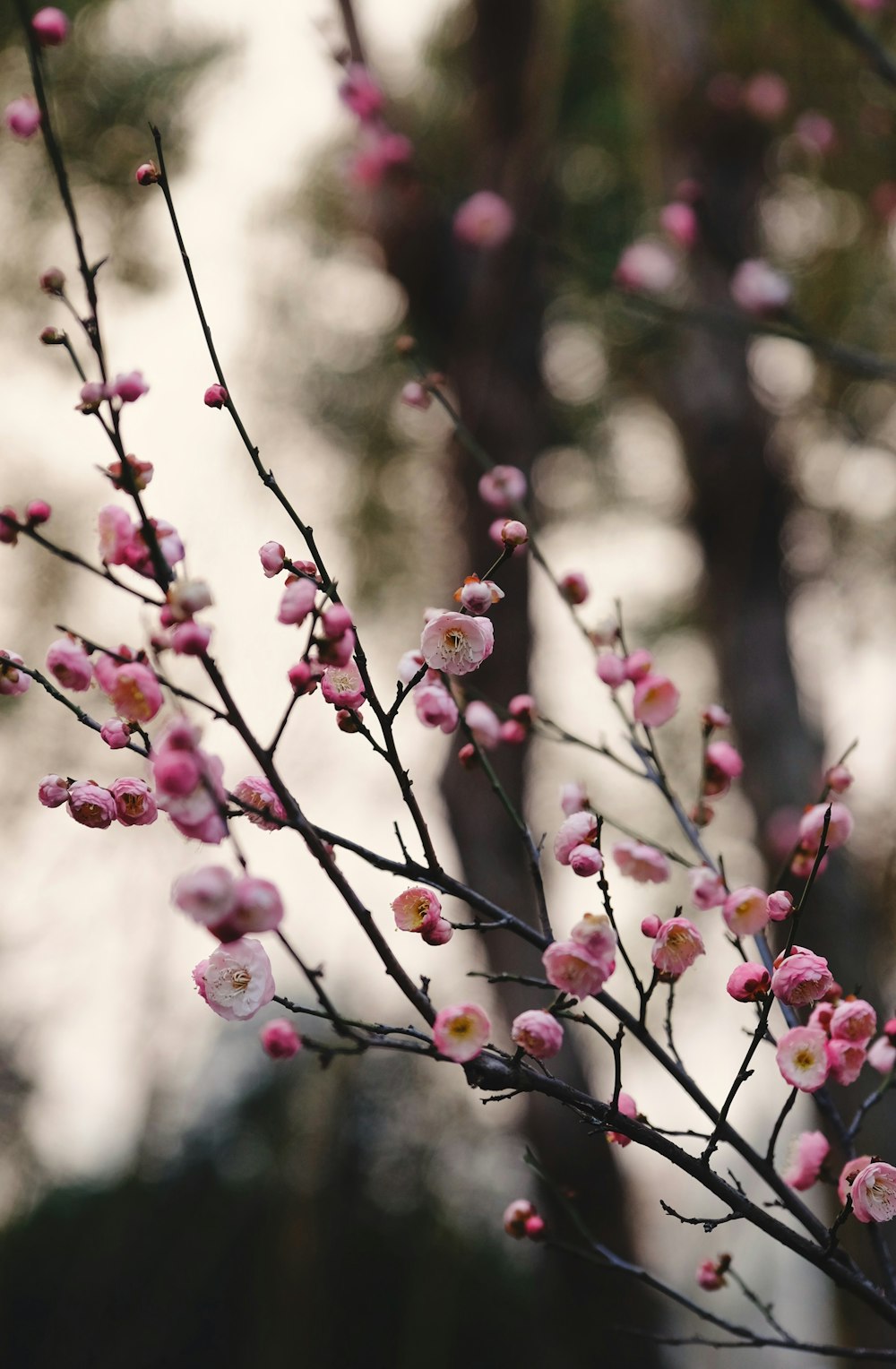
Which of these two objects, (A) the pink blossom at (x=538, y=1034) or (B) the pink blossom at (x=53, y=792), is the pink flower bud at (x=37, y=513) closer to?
(B) the pink blossom at (x=53, y=792)

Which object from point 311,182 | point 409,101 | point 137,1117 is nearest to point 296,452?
point 311,182

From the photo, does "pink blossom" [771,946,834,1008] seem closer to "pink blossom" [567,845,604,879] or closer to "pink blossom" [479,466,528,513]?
"pink blossom" [567,845,604,879]

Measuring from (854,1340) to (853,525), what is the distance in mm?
2129


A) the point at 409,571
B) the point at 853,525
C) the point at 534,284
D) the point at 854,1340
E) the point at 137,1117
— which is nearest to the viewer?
the point at 854,1340

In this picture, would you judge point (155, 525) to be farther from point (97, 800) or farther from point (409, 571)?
point (409, 571)

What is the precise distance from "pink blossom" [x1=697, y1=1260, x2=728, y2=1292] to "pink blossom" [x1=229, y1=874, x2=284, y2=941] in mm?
502

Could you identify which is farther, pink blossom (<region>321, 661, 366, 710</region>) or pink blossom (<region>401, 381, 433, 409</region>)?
pink blossom (<region>401, 381, 433, 409</region>)

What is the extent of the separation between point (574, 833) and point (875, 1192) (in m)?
0.25

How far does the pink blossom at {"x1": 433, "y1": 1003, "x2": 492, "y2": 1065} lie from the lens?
1.36 ft

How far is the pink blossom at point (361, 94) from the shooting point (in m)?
1.54

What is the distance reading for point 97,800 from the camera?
534 millimetres

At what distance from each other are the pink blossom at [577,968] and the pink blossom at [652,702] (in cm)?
32

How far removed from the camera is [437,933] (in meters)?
0.53

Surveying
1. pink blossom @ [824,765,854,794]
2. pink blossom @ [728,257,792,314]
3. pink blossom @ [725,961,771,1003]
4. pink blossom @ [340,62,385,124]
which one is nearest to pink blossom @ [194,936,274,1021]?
pink blossom @ [725,961,771,1003]
